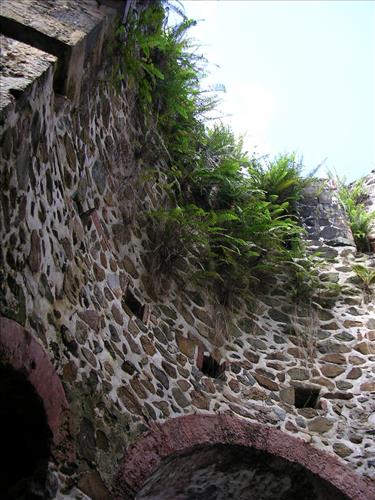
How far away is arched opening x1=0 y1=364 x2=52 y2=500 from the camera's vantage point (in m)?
3.34

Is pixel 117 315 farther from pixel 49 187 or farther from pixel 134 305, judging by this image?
pixel 49 187

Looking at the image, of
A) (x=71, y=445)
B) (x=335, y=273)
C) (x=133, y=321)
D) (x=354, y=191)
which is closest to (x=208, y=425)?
(x=133, y=321)

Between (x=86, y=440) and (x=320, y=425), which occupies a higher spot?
(x=320, y=425)

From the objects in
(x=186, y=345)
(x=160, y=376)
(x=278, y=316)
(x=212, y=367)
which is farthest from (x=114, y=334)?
(x=278, y=316)

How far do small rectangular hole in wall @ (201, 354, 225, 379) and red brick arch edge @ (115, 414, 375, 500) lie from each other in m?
0.66

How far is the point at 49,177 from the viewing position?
13.6ft

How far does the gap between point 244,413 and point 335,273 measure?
10.7 ft

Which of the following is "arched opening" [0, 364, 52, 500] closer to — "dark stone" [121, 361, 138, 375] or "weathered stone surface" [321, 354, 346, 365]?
"dark stone" [121, 361, 138, 375]

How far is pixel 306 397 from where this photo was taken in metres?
6.30

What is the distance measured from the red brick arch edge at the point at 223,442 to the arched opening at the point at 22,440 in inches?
28.8

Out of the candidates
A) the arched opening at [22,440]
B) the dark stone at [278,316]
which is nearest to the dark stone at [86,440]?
the arched opening at [22,440]

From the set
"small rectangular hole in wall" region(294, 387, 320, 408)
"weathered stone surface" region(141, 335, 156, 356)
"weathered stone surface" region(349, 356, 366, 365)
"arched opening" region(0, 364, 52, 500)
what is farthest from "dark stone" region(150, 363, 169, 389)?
"weathered stone surface" region(349, 356, 366, 365)

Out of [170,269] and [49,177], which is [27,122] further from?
[170,269]

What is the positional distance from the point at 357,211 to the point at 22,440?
7.43 meters
